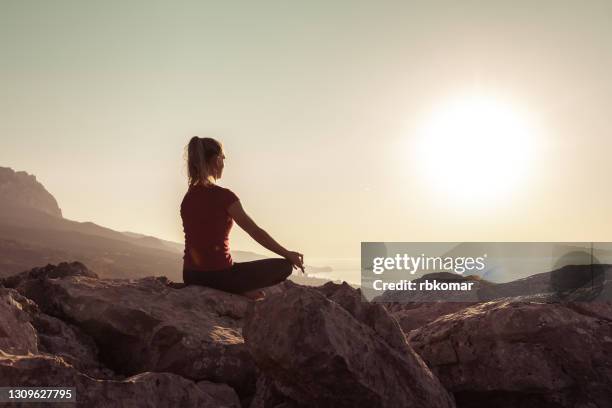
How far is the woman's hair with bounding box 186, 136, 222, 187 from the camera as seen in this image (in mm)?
8547

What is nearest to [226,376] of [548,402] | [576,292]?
[548,402]

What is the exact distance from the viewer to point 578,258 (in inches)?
400

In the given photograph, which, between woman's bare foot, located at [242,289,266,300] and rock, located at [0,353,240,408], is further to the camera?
woman's bare foot, located at [242,289,266,300]

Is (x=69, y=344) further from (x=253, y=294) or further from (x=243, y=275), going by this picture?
(x=253, y=294)

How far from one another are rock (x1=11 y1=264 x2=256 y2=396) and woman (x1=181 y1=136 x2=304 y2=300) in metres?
0.29

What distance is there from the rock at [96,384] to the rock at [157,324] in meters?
1.36

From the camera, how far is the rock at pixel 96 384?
14.4ft

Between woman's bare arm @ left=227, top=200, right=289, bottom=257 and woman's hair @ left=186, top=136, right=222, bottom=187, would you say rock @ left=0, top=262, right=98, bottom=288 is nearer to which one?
woman's hair @ left=186, top=136, right=222, bottom=187

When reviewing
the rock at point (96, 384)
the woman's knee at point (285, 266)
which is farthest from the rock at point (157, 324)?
the rock at point (96, 384)

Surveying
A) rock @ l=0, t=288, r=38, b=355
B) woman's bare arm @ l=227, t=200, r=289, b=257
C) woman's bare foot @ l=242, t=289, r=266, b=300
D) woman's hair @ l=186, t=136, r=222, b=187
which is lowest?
rock @ l=0, t=288, r=38, b=355

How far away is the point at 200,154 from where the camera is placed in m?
8.55

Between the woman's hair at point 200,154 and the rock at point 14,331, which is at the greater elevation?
the woman's hair at point 200,154

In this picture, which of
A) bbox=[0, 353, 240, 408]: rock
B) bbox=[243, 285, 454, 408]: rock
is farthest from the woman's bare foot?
bbox=[0, 353, 240, 408]: rock

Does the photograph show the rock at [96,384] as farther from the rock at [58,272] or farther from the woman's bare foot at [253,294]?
the rock at [58,272]
